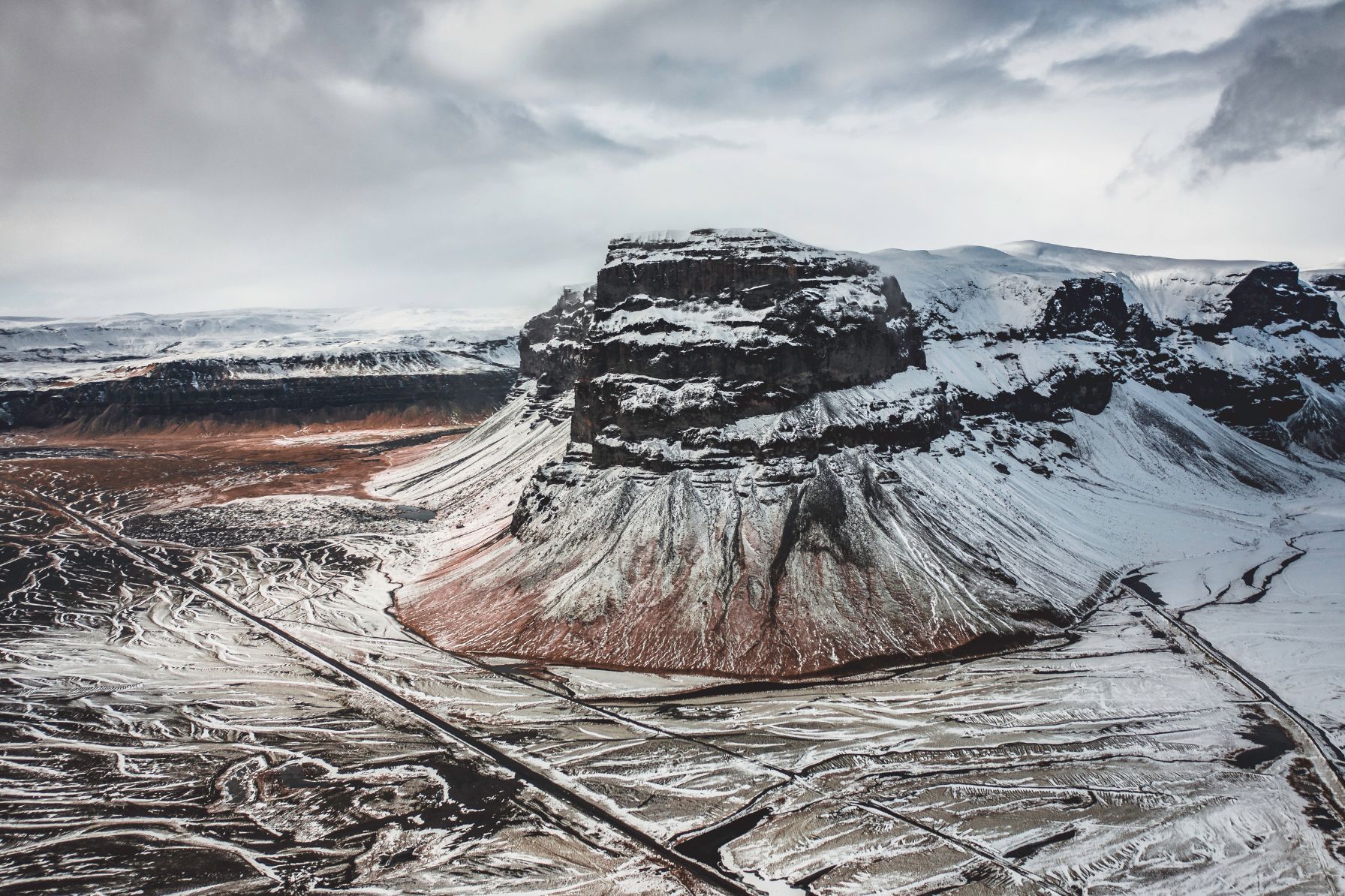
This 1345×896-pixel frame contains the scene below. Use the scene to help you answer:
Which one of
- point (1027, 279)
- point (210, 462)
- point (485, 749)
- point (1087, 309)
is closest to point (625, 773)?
point (485, 749)

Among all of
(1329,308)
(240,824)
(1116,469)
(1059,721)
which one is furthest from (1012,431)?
(1329,308)

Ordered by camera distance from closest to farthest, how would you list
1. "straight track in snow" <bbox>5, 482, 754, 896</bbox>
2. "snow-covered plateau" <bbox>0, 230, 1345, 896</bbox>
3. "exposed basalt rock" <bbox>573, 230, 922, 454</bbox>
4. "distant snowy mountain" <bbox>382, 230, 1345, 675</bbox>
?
"straight track in snow" <bbox>5, 482, 754, 896</bbox> < "snow-covered plateau" <bbox>0, 230, 1345, 896</bbox> < "distant snowy mountain" <bbox>382, 230, 1345, 675</bbox> < "exposed basalt rock" <bbox>573, 230, 922, 454</bbox>

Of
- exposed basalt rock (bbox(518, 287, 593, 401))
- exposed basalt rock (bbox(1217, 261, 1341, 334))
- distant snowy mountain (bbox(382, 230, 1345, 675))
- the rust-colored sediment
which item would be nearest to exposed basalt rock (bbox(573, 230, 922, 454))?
distant snowy mountain (bbox(382, 230, 1345, 675))

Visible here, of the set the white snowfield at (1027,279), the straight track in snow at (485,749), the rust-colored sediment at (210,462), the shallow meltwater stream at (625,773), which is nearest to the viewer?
the shallow meltwater stream at (625,773)

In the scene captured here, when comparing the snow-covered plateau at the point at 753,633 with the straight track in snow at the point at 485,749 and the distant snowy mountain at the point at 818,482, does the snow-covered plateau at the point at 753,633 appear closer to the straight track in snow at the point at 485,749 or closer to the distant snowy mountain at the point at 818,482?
the straight track in snow at the point at 485,749

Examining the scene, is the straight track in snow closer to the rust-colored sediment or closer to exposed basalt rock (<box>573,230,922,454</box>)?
exposed basalt rock (<box>573,230,922,454</box>)

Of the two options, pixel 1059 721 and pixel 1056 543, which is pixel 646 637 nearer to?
pixel 1059 721

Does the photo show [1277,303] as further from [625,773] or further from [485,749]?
[485,749]

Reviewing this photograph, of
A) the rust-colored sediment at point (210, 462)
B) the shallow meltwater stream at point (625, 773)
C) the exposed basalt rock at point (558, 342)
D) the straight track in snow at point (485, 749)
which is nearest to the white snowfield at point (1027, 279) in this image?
the exposed basalt rock at point (558, 342)
